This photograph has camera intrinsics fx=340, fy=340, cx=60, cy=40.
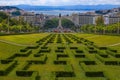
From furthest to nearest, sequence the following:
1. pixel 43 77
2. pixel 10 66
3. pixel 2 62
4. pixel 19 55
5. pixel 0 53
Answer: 1. pixel 0 53
2. pixel 19 55
3. pixel 2 62
4. pixel 10 66
5. pixel 43 77

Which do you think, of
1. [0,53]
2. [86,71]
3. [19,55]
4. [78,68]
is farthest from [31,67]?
[0,53]

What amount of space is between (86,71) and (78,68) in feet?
8.91

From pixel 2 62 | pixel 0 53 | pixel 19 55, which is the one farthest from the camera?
pixel 0 53

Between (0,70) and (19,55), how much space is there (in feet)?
26.9

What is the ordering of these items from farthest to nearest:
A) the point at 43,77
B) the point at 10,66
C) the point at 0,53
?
the point at 0,53 < the point at 10,66 < the point at 43,77

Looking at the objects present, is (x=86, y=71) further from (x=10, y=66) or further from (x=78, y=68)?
(x=10, y=66)

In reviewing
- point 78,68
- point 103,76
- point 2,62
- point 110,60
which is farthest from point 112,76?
point 2,62

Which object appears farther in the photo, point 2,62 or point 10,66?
point 2,62

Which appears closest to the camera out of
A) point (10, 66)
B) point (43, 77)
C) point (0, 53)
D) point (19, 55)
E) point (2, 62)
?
point (43, 77)

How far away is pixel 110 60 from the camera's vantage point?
2181 centimetres

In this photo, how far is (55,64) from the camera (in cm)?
2117

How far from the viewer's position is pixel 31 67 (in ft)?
64.8

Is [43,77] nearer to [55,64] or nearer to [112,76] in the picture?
[112,76]

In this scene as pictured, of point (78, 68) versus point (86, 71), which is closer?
point (86, 71)
